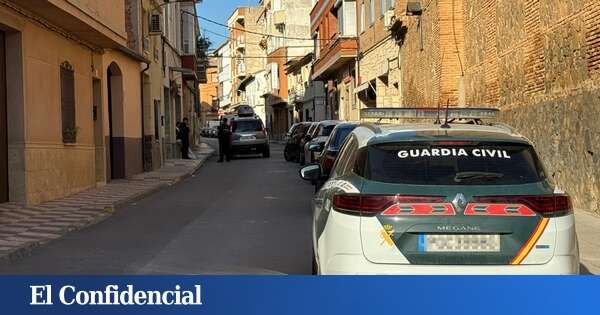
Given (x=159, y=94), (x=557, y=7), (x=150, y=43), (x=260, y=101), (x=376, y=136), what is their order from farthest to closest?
(x=260, y=101) < (x=159, y=94) < (x=150, y=43) < (x=557, y=7) < (x=376, y=136)

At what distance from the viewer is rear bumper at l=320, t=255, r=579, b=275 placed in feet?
15.6

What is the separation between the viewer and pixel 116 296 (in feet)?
13.0

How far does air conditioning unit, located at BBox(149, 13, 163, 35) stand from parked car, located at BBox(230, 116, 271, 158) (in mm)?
7388

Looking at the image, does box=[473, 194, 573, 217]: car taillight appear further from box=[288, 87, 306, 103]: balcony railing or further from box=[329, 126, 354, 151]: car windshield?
box=[288, 87, 306, 103]: balcony railing

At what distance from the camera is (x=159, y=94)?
28.1m

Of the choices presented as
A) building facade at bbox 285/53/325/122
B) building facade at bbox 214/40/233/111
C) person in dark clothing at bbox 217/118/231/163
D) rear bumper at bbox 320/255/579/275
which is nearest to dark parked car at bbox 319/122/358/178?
rear bumper at bbox 320/255/579/275

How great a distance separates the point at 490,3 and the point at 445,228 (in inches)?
545

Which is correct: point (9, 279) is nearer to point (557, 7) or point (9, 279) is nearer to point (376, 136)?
point (376, 136)

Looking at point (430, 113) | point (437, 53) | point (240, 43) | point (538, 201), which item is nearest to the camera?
point (538, 201)

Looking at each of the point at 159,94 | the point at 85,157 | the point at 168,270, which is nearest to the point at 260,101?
the point at 159,94

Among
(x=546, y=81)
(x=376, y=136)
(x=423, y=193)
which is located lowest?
(x=423, y=193)

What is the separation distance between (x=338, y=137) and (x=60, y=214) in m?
5.64

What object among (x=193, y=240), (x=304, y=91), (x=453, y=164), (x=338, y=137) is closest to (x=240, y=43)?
(x=304, y=91)

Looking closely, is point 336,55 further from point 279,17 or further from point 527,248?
point 527,248
